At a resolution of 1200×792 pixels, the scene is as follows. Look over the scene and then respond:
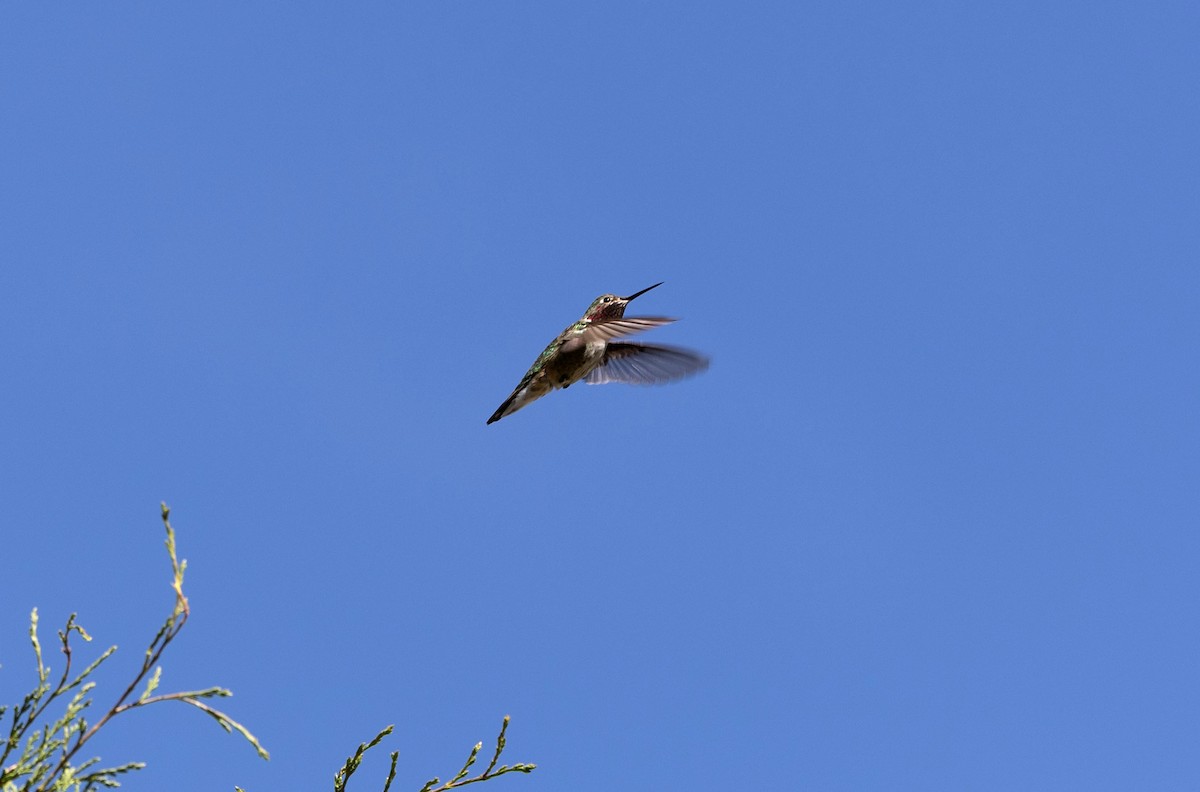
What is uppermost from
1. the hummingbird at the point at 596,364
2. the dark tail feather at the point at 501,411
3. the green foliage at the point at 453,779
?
the hummingbird at the point at 596,364

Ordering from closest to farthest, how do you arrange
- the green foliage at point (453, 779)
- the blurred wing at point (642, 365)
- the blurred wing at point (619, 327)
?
the green foliage at point (453, 779) < the blurred wing at point (619, 327) < the blurred wing at point (642, 365)

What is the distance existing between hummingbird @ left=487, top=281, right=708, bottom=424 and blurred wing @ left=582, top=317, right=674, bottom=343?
0.01m

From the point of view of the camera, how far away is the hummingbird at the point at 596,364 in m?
8.99

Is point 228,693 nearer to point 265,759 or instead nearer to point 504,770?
point 265,759

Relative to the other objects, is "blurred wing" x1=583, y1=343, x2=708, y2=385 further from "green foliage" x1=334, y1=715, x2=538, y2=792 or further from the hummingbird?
"green foliage" x1=334, y1=715, x2=538, y2=792

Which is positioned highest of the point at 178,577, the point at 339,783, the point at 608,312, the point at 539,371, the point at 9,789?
the point at 608,312

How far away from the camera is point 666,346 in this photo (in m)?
8.95

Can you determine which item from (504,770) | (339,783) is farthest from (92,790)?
(504,770)

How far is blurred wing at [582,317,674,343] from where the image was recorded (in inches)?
311

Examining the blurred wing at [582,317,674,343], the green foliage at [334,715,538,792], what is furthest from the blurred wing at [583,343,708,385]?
the green foliage at [334,715,538,792]

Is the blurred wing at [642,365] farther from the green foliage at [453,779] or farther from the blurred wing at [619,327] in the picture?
the green foliage at [453,779]

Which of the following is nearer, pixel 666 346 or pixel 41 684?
pixel 41 684

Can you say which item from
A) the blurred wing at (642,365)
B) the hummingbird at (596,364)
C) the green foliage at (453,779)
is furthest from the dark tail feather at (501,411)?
the green foliage at (453,779)

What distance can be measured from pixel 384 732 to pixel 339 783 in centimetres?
34
